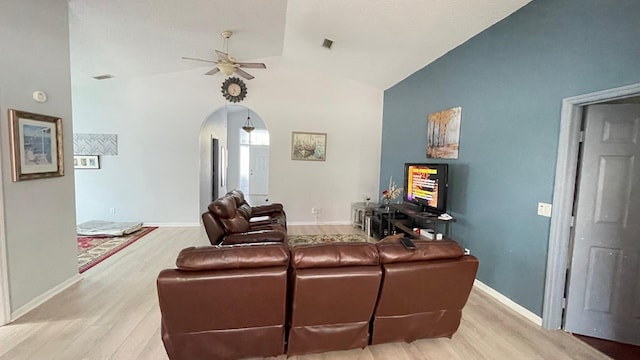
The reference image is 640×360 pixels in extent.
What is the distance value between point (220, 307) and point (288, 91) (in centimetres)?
526

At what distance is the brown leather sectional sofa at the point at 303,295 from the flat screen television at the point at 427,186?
1855 mm

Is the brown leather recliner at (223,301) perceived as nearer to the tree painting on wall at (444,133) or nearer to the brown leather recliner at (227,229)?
the brown leather recliner at (227,229)

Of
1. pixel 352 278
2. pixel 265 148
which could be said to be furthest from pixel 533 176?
pixel 265 148

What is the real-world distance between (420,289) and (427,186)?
2.38 metres

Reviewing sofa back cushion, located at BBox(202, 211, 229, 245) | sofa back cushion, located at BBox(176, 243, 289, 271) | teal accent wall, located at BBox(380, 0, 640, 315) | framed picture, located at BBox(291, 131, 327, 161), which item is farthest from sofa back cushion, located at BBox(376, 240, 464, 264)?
framed picture, located at BBox(291, 131, 327, 161)

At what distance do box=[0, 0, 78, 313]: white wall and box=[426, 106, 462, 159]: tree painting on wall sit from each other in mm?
4772

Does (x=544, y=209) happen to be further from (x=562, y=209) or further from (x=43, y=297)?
(x=43, y=297)

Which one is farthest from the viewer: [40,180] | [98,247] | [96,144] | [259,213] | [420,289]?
[96,144]

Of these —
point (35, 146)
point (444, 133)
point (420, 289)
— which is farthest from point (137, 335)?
point (444, 133)

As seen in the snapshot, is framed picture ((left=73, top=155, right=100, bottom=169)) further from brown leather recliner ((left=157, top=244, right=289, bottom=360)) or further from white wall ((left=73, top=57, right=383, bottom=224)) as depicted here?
brown leather recliner ((left=157, top=244, right=289, bottom=360))

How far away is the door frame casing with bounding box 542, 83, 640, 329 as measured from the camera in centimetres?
249

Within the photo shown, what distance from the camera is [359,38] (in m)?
4.34

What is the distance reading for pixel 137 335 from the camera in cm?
238

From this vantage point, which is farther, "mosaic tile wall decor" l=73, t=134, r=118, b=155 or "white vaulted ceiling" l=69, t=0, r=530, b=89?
"mosaic tile wall decor" l=73, t=134, r=118, b=155
